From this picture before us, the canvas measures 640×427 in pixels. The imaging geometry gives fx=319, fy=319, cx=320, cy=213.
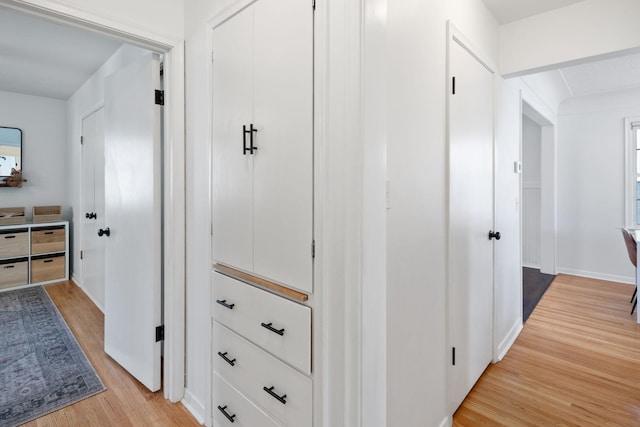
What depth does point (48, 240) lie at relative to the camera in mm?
4133

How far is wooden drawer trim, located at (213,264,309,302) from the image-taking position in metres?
1.18

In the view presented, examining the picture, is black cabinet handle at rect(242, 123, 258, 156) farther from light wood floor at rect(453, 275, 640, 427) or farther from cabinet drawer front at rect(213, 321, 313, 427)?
light wood floor at rect(453, 275, 640, 427)

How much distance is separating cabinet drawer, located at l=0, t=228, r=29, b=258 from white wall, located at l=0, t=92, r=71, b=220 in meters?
0.56

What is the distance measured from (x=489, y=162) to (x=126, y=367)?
287 cm

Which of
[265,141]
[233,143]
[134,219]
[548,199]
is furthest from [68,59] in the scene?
[548,199]

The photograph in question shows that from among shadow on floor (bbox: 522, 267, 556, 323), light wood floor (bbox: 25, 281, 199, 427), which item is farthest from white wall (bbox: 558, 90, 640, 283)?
light wood floor (bbox: 25, 281, 199, 427)

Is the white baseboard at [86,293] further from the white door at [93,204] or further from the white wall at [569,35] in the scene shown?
the white wall at [569,35]

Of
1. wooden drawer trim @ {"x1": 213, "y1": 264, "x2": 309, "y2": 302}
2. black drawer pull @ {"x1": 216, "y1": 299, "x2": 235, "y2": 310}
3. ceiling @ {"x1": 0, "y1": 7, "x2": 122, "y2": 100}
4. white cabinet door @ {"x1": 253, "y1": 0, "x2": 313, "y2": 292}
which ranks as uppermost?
ceiling @ {"x1": 0, "y1": 7, "x2": 122, "y2": 100}

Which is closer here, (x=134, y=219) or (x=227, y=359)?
(x=227, y=359)

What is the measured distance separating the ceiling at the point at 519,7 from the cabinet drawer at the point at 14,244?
5.34 metres

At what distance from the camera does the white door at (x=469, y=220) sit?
170 centimetres

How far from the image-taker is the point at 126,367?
2.21 metres

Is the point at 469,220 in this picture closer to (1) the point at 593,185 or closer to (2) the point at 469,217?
(2) the point at 469,217

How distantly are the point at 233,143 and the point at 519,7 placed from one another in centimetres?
207
